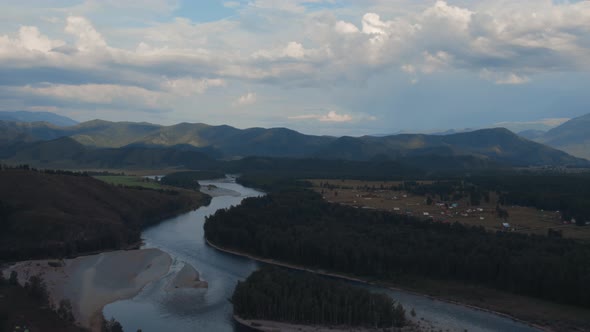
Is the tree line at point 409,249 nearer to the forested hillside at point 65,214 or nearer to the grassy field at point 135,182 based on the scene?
the forested hillside at point 65,214

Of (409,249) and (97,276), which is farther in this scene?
(409,249)

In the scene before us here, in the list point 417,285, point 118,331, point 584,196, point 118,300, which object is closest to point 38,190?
point 118,300

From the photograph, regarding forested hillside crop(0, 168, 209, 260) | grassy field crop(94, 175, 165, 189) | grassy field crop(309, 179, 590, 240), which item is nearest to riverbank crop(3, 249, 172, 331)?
forested hillside crop(0, 168, 209, 260)

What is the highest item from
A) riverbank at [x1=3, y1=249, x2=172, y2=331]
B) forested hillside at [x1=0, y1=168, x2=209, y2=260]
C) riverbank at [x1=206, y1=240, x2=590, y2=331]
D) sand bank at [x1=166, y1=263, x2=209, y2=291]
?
forested hillside at [x1=0, y1=168, x2=209, y2=260]

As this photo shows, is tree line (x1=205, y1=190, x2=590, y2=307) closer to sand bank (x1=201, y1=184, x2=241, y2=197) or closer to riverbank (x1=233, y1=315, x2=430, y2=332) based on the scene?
riverbank (x1=233, y1=315, x2=430, y2=332)

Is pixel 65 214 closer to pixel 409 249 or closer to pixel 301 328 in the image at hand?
pixel 301 328

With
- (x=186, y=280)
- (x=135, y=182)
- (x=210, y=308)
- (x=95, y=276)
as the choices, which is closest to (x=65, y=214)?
(x=95, y=276)
